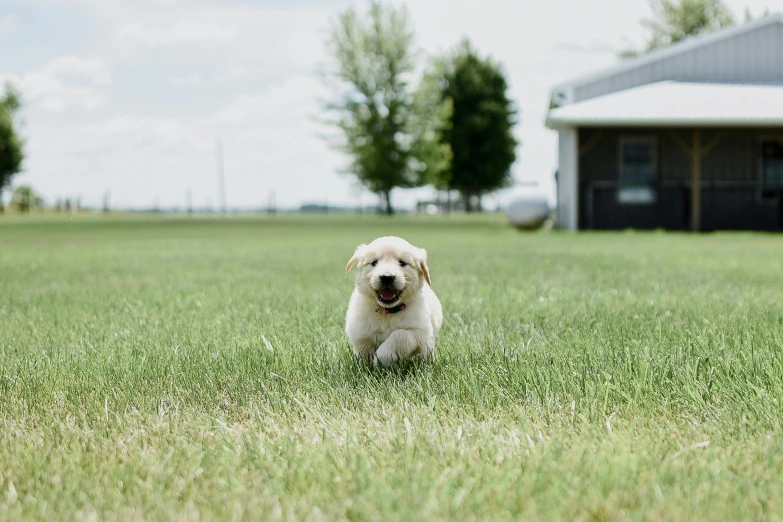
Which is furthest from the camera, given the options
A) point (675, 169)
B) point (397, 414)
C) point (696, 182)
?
point (675, 169)

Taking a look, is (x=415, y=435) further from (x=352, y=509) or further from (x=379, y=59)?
(x=379, y=59)

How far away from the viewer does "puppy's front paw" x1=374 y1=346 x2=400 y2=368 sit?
3814 millimetres

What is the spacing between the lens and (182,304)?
680 cm

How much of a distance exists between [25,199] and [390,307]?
71713mm

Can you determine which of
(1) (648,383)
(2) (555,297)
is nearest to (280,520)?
(1) (648,383)

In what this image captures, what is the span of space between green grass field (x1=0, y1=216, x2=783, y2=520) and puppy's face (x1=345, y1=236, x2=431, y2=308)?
15.7 inches

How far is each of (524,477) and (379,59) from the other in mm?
54785

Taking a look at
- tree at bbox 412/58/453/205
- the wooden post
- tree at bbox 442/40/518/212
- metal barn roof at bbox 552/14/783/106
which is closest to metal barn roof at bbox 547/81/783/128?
metal barn roof at bbox 552/14/783/106

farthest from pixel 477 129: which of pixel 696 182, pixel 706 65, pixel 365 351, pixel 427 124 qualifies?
pixel 365 351

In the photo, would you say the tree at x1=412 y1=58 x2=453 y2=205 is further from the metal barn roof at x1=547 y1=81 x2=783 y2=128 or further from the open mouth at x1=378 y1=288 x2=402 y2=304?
the open mouth at x1=378 y1=288 x2=402 y2=304

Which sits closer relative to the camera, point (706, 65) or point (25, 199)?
point (706, 65)

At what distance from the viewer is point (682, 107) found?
76.0 ft

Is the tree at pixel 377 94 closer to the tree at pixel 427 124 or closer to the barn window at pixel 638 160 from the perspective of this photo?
the tree at pixel 427 124

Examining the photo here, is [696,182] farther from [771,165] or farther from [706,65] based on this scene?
[706,65]
